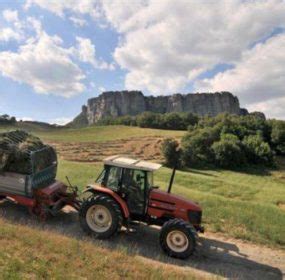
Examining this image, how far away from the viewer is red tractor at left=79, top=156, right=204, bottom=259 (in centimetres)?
1059

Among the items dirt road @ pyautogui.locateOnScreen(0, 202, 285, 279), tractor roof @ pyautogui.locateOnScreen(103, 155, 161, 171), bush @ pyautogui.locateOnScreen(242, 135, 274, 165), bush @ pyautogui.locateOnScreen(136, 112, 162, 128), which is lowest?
dirt road @ pyautogui.locateOnScreen(0, 202, 285, 279)

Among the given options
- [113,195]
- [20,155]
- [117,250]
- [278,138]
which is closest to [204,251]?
[117,250]

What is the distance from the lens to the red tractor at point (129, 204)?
1059 cm

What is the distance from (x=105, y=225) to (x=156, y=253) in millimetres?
1705

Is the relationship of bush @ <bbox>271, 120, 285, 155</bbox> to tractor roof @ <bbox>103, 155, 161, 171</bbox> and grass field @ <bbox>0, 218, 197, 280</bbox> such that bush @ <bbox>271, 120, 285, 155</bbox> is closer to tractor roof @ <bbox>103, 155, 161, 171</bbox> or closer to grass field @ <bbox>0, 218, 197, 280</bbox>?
tractor roof @ <bbox>103, 155, 161, 171</bbox>

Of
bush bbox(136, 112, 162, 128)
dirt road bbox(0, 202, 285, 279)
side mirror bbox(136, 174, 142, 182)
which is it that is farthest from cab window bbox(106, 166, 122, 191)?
bush bbox(136, 112, 162, 128)

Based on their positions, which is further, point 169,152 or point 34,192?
point 169,152

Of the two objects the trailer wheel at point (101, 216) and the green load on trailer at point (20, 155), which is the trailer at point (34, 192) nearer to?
the green load on trailer at point (20, 155)

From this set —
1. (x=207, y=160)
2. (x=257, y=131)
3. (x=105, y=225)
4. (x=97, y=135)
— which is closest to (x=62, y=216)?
(x=105, y=225)

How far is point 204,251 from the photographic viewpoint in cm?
1080

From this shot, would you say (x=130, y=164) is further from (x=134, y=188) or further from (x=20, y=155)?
(x=20, y=155)

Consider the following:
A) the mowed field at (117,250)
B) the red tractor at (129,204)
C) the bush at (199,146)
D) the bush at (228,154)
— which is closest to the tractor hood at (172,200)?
the red tractor at (129,204)

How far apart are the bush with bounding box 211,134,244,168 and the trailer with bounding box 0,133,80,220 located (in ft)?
141

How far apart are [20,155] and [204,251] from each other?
256 inches
